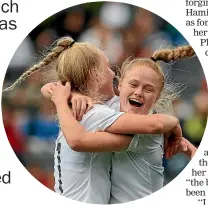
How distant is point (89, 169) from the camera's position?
3.37ft

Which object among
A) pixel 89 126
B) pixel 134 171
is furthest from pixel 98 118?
pixel 134 171

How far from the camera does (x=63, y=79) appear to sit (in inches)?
40.9

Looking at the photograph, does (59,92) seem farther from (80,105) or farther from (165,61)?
(165,61)

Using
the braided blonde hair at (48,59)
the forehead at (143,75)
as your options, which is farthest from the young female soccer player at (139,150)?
the braided blonde hair at (48,59)

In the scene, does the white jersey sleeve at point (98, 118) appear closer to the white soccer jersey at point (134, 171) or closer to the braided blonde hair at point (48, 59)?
the white soccer jersey at point (134, 171)

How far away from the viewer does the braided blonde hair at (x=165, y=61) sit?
3.42ft

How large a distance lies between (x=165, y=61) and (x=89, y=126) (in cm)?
20

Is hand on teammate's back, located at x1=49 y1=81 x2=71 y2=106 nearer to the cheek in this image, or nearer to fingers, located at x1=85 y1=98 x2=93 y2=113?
fingers, located at x1=85 y1=98 x2=93 y2=113

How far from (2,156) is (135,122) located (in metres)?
0.28

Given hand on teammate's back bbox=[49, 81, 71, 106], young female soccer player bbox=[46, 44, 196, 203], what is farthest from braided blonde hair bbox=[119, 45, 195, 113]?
hand on teammate's back bbox=[49, 81, 71, 106]

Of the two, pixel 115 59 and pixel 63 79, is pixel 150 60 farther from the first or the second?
pixel 63 79

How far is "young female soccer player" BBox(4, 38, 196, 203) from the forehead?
4cm

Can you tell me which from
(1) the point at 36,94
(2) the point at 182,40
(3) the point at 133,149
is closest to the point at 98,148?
(3) the point at 133,149

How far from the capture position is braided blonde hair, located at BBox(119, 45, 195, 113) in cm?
104
